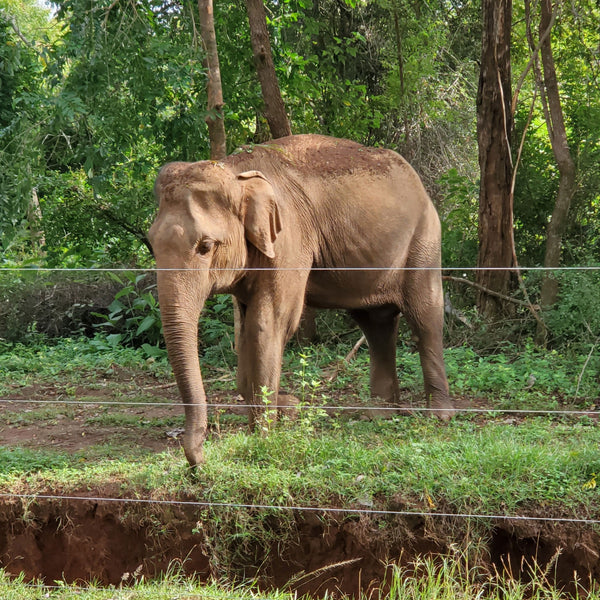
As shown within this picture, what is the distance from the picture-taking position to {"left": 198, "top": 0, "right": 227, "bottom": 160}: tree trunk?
7.14m

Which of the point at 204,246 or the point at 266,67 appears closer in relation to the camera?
the point at 204,246

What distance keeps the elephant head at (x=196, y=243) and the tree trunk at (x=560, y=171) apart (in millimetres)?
4444

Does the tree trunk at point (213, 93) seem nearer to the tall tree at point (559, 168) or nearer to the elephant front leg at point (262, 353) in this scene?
the elephant front leg at point (262, 353)

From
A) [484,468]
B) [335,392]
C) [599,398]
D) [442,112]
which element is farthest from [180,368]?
[442,112]

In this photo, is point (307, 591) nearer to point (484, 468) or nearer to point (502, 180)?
point (484, 468)

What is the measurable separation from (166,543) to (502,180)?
5.95 m

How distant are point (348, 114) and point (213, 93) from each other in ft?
12.3

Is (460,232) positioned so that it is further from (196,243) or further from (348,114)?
(196,243)

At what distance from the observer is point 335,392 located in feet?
25.0

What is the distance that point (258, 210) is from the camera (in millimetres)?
5691

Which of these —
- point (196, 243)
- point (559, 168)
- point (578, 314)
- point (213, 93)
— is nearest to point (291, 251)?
point (196, 243)

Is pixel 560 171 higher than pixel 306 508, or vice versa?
pixel 560 171

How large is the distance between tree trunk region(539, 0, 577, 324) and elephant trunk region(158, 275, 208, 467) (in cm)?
496

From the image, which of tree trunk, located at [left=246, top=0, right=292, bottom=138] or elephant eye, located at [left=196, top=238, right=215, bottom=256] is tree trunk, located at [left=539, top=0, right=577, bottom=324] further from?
elephant eye, located at [left=196, top=238, right=215, bottom=256]
